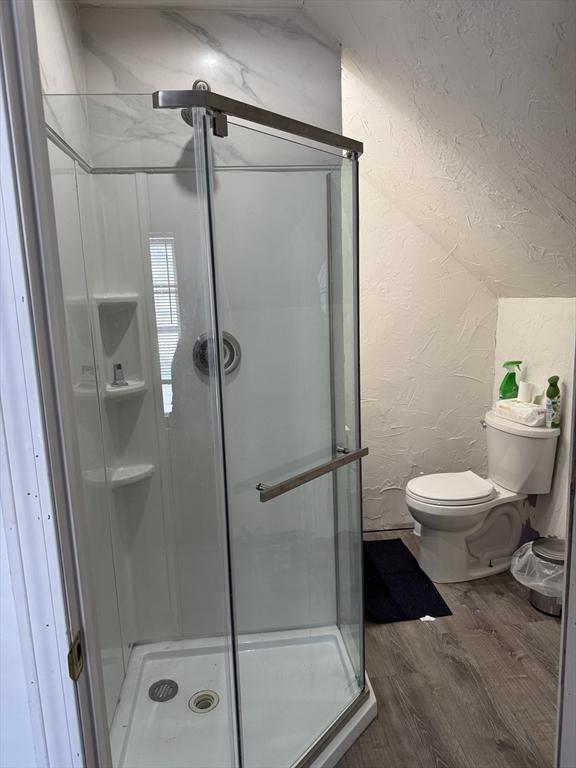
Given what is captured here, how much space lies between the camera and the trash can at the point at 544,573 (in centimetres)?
215

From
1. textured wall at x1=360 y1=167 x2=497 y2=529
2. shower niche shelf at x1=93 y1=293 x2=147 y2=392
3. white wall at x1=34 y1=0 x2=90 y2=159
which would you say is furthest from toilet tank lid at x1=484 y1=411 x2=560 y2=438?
white wall at x1=34 y1=0 x2=90 y2=159

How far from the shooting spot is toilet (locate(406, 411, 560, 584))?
2.37 m

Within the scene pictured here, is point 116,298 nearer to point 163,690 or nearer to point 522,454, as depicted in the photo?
point 163,690

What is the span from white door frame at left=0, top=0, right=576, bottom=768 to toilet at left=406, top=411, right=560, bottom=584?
1.94 m

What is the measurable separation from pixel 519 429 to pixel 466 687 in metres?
1.11

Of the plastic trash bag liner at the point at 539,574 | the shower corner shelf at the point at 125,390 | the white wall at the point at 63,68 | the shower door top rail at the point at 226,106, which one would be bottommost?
the plastic trash bag liner at the point at 539,574

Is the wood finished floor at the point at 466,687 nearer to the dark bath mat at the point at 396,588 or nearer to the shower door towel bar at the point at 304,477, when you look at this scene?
the dark bath mat at the point at 396,588

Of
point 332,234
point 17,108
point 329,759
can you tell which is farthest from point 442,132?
point 329,759

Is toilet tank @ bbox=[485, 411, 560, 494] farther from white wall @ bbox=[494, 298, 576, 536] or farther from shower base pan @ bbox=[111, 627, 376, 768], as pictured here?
shower base pan @ bbox=[111, 627, 376, 768]

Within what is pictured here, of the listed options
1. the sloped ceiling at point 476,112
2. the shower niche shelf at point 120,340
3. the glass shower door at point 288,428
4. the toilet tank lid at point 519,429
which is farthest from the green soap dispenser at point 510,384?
the shower niche shelf at point 120,340

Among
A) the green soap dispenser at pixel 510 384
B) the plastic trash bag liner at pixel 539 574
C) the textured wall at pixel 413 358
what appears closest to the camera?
the plastic trash bag liner at pixel 539 574

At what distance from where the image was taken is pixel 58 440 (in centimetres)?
64

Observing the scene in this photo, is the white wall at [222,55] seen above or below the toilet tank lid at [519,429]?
above

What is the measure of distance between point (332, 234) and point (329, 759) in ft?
5.16
